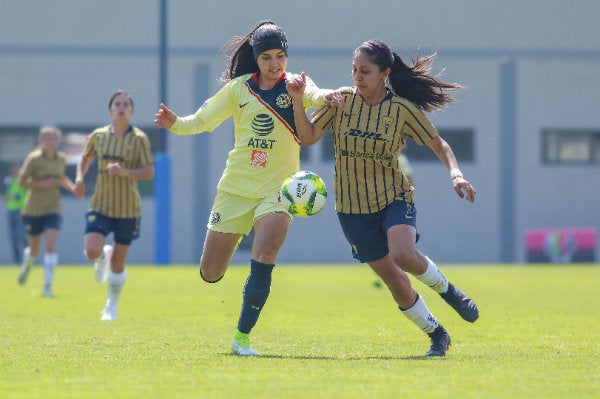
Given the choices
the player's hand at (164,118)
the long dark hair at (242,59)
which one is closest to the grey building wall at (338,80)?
the long dark hair at (242,59)

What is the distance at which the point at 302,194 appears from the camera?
784cm

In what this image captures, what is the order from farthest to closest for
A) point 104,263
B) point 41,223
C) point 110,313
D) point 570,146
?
point 570,146, point 41,223, point 104,263, point 110,313

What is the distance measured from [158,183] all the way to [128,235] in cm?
1479

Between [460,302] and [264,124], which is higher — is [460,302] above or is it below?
below

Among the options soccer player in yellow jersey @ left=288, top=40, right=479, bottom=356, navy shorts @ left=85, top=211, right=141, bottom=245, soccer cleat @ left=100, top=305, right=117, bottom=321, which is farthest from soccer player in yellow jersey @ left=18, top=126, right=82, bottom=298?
soccer player in yellow jersey @ left=288, top=40, right=479, bottom=356

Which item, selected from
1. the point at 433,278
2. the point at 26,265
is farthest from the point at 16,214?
the point at 433,278

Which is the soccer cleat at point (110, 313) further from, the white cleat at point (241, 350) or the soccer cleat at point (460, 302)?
the soccer cleat at point (460, 302)

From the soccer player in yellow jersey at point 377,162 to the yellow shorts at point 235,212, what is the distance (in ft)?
1.87

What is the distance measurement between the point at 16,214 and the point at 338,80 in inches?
360

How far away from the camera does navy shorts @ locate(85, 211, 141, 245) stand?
11.8 metres

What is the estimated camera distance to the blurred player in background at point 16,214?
25344 millimetres

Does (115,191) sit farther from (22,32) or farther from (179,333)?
(22,32)

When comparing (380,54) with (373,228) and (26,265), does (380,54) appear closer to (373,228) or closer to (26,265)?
(373,228)

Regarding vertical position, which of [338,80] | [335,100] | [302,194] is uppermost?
[338,80]
